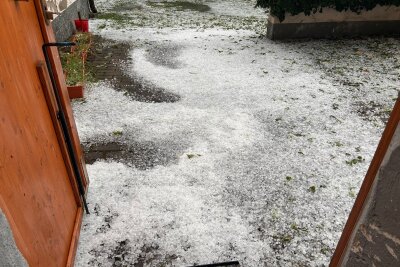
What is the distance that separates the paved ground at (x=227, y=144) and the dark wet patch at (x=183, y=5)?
18.2ft

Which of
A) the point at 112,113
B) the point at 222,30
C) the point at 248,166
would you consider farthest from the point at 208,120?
the point at 222,30

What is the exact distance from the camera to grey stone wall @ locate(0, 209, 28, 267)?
1.32 meters

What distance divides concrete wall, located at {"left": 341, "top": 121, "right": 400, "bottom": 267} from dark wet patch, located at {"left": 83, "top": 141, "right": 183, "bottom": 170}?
245cm

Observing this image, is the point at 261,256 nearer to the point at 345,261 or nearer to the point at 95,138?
the point at 345,261

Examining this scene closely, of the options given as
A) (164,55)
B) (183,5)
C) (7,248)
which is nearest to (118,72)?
(164,55)

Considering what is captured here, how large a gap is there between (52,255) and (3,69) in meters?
1.25

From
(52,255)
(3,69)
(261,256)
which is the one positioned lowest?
(261,256)

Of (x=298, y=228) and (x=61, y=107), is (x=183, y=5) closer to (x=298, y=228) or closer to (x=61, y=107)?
(x=61, y=107)

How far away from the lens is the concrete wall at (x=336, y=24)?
7660 mm

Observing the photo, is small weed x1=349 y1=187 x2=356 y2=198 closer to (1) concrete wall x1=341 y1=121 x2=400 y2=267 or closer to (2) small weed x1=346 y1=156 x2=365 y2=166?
(2) small weed x1=346 y1=156 x2=365 y2=166

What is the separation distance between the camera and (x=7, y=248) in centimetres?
136

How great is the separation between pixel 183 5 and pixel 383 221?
13318mm

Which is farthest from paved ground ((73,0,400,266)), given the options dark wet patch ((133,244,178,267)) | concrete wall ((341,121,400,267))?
concrete wall ((341,121,400,267))

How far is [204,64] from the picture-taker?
6.63m
